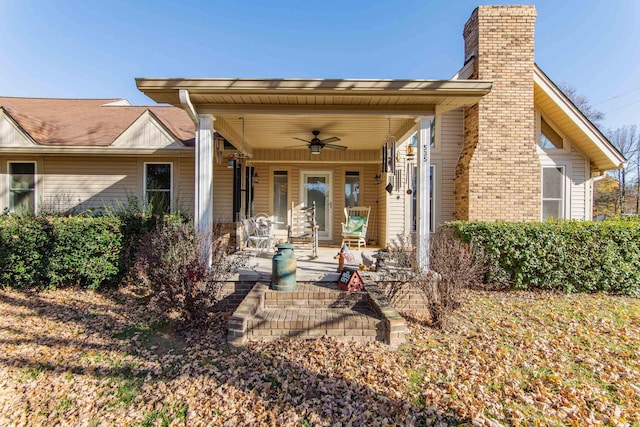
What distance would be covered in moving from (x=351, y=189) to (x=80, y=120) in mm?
7748

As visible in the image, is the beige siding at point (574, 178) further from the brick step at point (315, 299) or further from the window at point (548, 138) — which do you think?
the brick step at point (315, 299)

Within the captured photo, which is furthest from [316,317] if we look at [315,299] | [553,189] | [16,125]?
[16,125]

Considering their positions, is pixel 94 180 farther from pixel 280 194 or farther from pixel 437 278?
pixel 437 278

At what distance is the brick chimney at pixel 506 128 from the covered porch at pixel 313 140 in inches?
68.6

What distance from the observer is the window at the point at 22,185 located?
7.99 meters

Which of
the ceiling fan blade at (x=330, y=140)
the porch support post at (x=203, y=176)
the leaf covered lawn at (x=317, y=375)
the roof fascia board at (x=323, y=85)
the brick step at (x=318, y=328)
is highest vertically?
Answer: the roof fascia board at (x=323, y=85)

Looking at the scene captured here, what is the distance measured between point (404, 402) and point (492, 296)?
340 cm

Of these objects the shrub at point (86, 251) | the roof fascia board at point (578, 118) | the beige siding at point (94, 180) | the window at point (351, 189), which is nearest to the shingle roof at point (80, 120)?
the beige siding at point (94, 180)

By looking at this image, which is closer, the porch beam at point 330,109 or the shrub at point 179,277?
the shrub at point 179,277

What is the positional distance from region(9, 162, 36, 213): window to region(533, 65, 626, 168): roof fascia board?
39.6ft

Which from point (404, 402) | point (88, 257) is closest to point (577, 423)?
point (404, 402)

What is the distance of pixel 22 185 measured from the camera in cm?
802

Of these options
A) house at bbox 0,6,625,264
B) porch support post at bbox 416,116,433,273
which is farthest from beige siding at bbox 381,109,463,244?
porch support post at bbox 416,116,433,273

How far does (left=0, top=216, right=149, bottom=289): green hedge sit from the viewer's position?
4.88 meters
